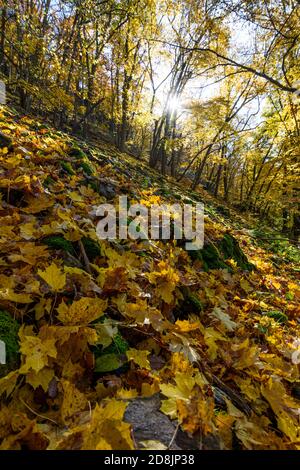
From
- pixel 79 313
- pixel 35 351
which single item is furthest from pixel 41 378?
pixel 79 313

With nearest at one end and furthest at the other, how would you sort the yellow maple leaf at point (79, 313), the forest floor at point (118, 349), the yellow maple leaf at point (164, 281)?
the forest floor at point (118, 349), the yellow maple leaf at point (79, 313), the yellow maple leaf at point (164, 281)

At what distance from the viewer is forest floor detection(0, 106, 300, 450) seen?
1.01m

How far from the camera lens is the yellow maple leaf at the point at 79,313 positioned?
4.32 ft

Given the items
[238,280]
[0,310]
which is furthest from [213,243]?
[0,310]

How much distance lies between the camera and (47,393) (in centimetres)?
114

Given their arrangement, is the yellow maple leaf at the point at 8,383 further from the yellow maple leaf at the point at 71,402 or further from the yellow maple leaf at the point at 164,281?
the yellow maple leaf at the point at 164,281

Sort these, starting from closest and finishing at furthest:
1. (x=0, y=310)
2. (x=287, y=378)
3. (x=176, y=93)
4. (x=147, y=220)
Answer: (x=0, y=310) → (x=287, y=378) → (x=147, y=220) → (x=176, y=93)

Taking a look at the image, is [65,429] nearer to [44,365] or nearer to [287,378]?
[44,365]

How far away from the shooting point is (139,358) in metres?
1.36

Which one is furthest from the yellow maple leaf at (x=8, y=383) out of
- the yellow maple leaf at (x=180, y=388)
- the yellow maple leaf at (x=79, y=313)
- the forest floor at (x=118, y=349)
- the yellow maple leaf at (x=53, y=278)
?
the yellow maple leaf at (x=180, y=388)

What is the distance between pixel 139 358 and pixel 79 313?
35 cm

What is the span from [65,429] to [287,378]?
Result: 1.47 metres

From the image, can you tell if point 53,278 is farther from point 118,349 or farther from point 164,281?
point 164,281

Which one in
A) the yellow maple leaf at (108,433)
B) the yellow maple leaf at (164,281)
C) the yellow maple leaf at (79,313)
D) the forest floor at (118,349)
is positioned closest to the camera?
the yellow maple leaf at (108,433)
